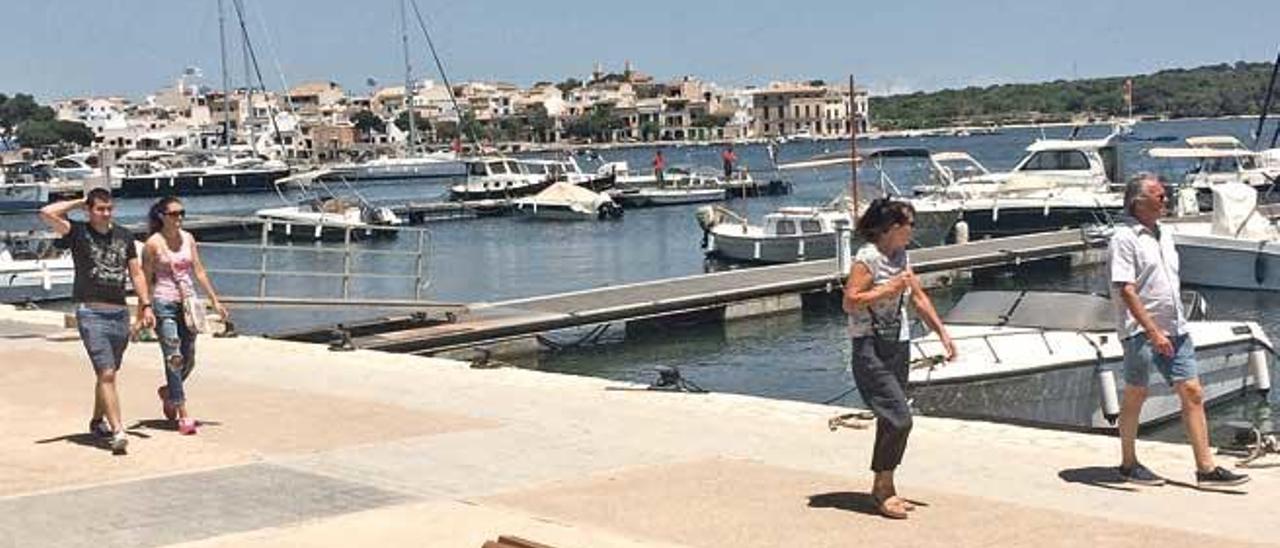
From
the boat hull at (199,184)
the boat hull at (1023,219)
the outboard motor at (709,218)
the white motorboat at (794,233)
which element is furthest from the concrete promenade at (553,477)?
the boat hull at (199,184)

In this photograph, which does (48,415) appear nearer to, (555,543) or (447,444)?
(447,444)

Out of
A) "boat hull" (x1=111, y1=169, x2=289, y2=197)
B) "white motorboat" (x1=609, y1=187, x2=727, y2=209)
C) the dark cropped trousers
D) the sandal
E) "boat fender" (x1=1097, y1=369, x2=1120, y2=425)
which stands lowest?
"boat hull" (x1=111, y1=169, x2=289, y2=197)

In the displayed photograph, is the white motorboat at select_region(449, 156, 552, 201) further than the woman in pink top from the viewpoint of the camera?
Yes

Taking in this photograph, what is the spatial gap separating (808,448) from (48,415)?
6382 millimetres

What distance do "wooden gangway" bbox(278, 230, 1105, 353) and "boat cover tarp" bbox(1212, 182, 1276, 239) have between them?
16.0 feet

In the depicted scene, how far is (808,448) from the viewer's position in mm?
10984

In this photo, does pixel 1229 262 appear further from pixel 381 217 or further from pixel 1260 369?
pixel 381 217

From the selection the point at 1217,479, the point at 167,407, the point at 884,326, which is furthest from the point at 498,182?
the point at 884,326

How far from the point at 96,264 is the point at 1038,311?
10244 mm

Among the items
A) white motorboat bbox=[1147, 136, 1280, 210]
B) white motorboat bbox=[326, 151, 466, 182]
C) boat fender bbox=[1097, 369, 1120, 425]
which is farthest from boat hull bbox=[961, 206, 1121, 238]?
white motorboat bbox=[326, 151, 466, 182]

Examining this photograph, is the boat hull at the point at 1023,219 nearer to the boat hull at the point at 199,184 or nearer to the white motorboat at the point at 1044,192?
the white motorboat at the point at 1044,192

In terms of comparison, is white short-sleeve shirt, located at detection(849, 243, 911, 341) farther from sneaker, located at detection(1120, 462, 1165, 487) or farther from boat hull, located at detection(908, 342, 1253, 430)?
boat hull, located at detection(908, 342, 1253, 430)

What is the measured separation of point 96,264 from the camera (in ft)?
36.8

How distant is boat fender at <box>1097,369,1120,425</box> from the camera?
14095mm
